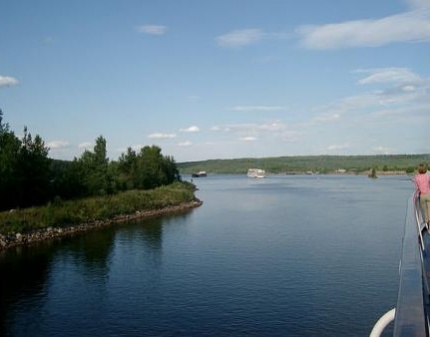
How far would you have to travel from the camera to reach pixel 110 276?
3148cm

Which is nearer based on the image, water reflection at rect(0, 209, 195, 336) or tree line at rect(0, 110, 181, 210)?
water reflection at rect(0, 209, 195, 336)

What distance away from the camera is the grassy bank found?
45.7 meters

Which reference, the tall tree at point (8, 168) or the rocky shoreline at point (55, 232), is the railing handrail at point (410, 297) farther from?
the tall tree at point (8, 168)

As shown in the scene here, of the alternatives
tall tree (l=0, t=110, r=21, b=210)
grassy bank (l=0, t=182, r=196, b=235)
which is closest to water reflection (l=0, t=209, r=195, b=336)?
grassy bank (l=0, t=182, r=196, b=235)

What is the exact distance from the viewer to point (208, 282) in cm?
2819

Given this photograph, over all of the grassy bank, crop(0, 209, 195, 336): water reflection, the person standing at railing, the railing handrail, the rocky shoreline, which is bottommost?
crop(0, 209, 195, 336): water reflection

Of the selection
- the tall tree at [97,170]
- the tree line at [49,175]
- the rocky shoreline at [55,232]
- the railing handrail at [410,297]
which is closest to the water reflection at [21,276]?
the rocky shoreline at [55,232]

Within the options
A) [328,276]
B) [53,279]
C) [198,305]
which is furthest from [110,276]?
[328,276]

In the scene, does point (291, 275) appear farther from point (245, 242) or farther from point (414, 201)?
point (414, 201)

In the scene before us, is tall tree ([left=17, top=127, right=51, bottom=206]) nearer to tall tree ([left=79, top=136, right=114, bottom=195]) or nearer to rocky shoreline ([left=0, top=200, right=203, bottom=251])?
rocky shoreline ([left=0, top=200, right=203, bottom=251])

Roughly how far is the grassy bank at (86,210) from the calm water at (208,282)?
430cm

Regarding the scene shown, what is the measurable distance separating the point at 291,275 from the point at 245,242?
455 inches

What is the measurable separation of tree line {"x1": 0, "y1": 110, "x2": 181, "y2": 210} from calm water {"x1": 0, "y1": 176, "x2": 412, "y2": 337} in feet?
29.6

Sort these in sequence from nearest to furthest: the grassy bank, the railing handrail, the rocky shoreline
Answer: the railing handrail → the rocky shoreline → the grassy bank
